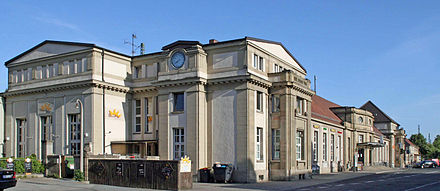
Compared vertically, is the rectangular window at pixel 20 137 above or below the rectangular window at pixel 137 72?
below

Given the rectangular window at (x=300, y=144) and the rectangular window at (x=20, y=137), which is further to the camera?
the rectangular window at (x=20, y=137)

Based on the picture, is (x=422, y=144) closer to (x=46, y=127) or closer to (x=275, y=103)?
(x=275, y=103)

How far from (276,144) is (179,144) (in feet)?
24.5

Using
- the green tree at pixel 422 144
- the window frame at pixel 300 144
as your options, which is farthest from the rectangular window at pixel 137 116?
the green tree at pixel 422 144

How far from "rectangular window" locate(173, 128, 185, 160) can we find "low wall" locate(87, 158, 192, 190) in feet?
23.5

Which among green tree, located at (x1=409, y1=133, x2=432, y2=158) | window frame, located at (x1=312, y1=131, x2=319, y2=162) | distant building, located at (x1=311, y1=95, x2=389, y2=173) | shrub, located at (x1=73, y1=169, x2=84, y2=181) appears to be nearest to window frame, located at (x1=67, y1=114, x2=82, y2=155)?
shrub, located at (x1=73, y1=169, x2=84, y2=181)

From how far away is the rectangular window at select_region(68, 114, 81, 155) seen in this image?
3803cm

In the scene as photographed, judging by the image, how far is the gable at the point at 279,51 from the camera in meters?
36.9

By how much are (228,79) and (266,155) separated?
6.67 m

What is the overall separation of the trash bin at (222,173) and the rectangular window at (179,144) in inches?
138

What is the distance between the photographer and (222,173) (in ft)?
108

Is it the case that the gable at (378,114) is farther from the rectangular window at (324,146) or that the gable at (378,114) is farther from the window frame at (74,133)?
the window frame at (74,133)

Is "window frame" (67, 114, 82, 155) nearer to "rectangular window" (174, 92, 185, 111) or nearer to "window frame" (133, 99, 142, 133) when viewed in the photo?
"window frame" (133, 99, 142, 133)

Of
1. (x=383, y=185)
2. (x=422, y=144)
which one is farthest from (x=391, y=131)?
(x=422, y=144)
